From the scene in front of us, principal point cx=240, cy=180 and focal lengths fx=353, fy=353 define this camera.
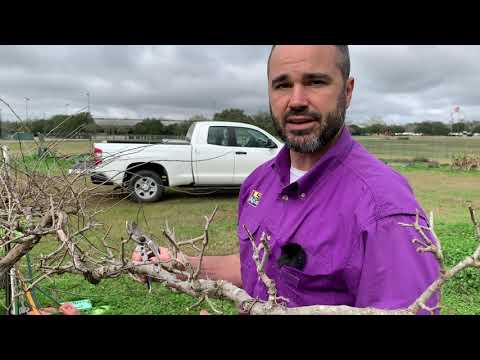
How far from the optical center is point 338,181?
1492mm

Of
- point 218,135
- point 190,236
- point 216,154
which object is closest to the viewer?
point 190,236

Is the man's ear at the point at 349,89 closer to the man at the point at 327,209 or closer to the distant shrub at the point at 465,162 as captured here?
the man at the point at 327,209

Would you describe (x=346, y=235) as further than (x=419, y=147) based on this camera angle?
No

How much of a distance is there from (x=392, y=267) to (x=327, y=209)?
340 millimetres

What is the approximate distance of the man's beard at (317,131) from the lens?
5.31 feet

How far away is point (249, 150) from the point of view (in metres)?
9.49

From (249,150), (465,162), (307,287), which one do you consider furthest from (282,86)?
(465,162)

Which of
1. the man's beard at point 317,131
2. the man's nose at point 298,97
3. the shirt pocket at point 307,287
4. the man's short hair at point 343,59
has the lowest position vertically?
the shirt pocket at point 307,287

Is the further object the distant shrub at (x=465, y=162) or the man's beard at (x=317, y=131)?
the distant shrub at (x=465, y=162)

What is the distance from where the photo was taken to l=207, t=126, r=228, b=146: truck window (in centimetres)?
938

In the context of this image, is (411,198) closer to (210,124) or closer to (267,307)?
(267,307)

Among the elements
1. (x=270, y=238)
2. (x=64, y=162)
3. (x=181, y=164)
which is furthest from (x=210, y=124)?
(x=270, y=238)

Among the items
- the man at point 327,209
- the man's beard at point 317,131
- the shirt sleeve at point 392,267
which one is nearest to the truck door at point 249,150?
the man at point 327,209

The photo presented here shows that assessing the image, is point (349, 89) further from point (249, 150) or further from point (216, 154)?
point (249, 150)
